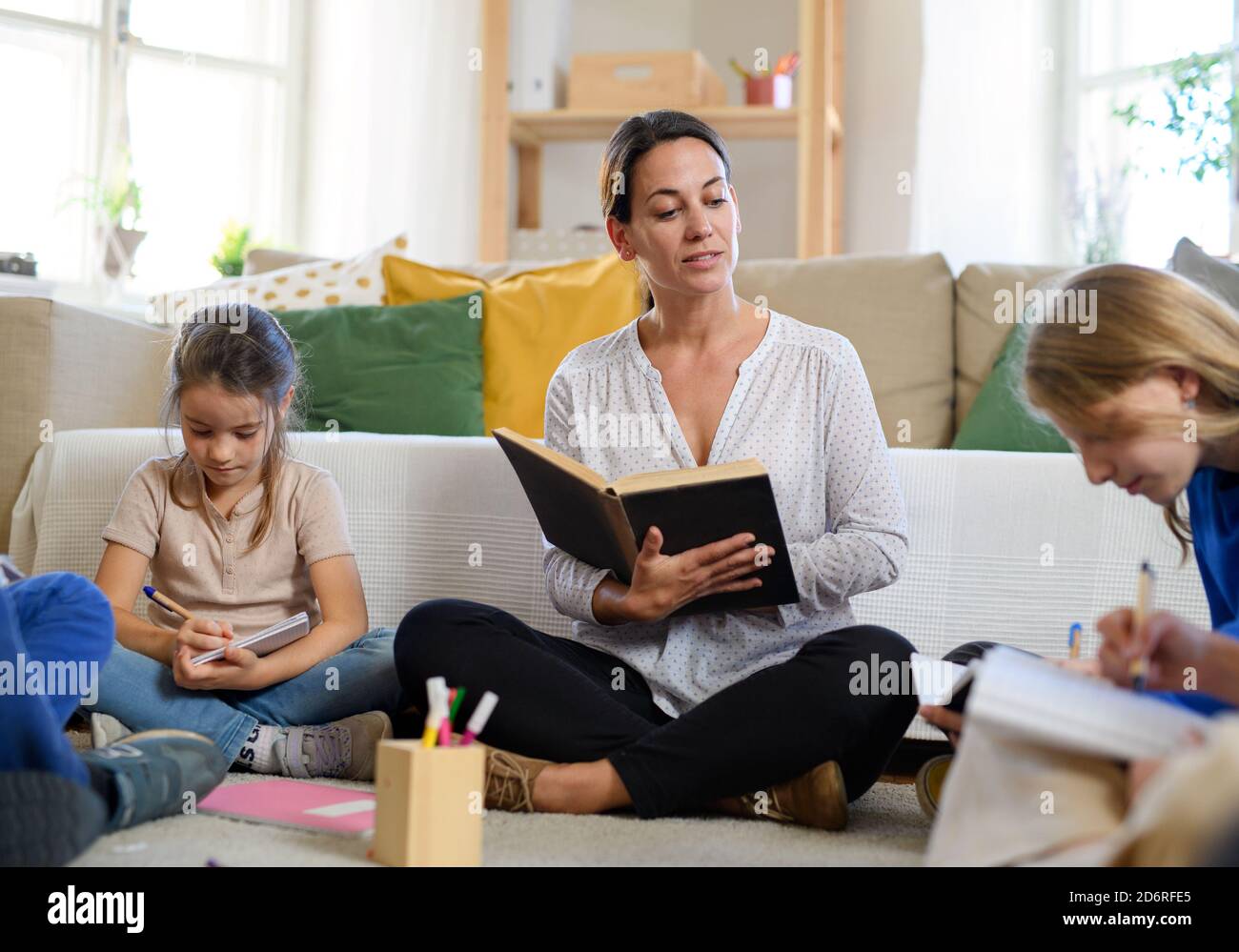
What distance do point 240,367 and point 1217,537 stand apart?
45.4 inches

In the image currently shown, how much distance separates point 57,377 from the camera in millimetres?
2193

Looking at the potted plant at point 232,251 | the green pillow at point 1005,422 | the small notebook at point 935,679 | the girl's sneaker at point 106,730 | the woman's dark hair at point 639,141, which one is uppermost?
the potted plant at point 232,251

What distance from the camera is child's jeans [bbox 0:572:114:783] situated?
1.11m

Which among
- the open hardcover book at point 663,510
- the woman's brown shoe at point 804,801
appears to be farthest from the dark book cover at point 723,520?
the woman's brown shoe at point 804,801

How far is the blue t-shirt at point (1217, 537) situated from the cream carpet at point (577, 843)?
35 cm

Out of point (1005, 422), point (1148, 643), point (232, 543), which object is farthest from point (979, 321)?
point (1148, 643)

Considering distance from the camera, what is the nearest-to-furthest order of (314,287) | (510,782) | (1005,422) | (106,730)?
(510,782)
(106,730)
(1005,422)
(314,287)

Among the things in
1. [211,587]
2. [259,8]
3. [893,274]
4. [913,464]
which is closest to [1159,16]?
[893,274]

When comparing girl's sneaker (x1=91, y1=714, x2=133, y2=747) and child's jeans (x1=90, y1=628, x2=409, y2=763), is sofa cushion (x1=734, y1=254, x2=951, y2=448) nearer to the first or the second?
child's jeans (x1=90, y1=628, x2=409, y2=763)

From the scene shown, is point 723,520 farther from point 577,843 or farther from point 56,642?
point 56,642

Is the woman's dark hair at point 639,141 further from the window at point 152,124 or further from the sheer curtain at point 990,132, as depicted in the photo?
the window at point 152,124

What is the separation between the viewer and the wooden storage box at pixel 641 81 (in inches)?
134

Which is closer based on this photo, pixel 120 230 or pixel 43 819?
pixel 43 819
